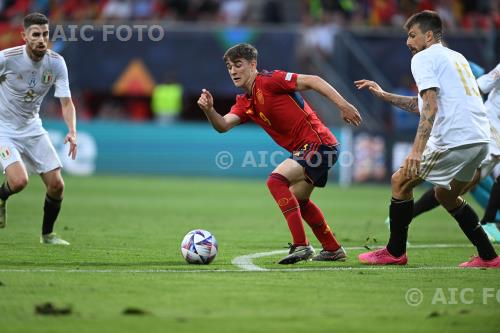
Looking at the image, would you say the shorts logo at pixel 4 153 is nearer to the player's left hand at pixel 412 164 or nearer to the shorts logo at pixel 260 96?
the shorts logo at pixel 260 96

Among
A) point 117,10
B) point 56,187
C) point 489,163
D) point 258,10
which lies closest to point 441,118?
point 489,163

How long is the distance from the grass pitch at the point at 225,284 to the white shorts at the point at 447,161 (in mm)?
895

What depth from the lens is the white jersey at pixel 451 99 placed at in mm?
8297

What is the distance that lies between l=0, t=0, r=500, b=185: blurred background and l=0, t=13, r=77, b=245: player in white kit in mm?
12109

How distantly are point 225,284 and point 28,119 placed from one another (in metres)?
4.02

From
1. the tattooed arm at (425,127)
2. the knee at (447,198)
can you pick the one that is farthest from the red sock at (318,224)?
the tattooed arm at (425,127)

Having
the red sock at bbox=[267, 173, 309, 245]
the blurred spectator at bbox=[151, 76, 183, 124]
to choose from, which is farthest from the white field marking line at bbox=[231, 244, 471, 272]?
the blurred spectator at bbox=[151, 76, 183, 124]

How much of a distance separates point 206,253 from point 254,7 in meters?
17.8

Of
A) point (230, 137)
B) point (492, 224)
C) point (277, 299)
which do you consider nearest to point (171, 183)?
point (230, 137)

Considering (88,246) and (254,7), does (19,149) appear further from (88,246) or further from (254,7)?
(254,7)

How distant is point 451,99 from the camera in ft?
27.5

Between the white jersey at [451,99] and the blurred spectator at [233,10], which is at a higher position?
the blurred spectator at [233,10]

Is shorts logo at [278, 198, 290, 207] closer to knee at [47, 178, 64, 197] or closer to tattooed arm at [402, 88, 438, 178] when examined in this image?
tattooed arm at [402, 88, 438, 178]

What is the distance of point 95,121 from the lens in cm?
2467
